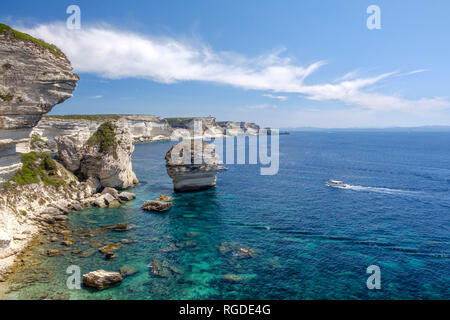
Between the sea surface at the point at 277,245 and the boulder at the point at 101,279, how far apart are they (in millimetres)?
530

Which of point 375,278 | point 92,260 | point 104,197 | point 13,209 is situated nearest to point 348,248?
point 375,278

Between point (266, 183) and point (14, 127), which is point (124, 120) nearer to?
point (266, 183)

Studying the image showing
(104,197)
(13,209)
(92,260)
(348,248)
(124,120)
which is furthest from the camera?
(124,120)

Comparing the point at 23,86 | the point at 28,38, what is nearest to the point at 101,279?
Answer: the point at 23,86

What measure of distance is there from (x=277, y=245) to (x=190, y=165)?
24380 mm

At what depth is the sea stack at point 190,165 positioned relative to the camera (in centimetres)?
4612

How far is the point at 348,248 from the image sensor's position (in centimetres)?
2625

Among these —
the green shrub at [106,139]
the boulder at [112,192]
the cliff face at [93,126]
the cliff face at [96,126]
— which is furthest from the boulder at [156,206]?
the cliff face at [96,126]

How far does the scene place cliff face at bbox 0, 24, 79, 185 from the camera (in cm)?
2602

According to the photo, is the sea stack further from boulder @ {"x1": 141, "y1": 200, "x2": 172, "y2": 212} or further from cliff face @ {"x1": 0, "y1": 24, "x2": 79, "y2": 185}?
cliff face @ {"x1": 0, "y1": 24, "x2": 79, "y2": 185}

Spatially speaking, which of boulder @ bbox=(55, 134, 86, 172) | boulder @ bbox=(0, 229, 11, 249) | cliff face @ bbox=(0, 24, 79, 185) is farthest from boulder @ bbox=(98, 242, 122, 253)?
boulder @ bbox=(55, 134, 86, 172)

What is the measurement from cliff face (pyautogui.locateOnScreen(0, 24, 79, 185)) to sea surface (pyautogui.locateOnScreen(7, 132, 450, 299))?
1164 cm

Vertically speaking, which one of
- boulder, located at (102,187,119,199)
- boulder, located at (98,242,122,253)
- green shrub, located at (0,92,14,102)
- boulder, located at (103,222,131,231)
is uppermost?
green shrub, located at (0,92,14,102)
